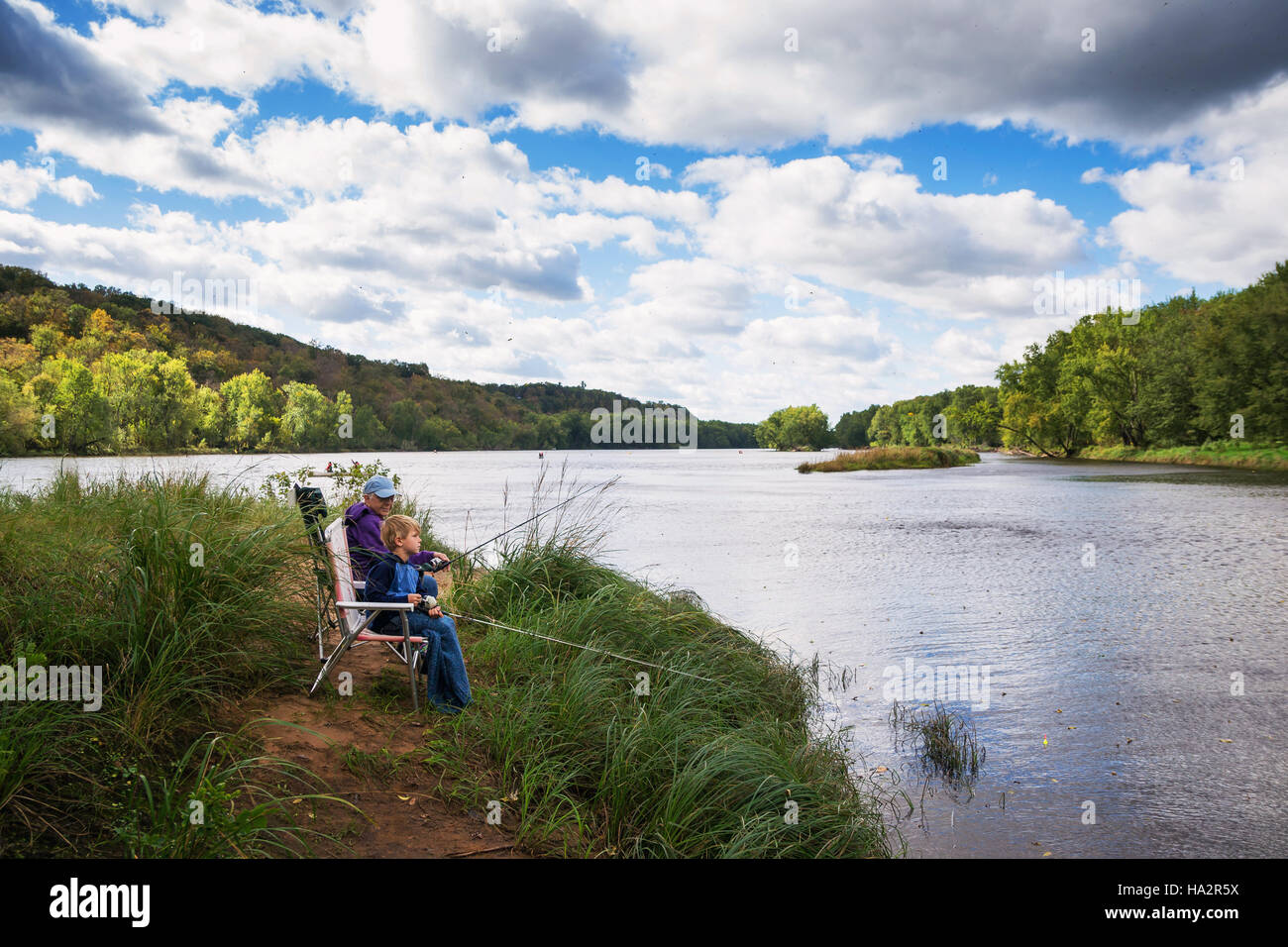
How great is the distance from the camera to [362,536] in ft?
19.1

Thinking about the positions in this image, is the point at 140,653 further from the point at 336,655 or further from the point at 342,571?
the point at 342,571

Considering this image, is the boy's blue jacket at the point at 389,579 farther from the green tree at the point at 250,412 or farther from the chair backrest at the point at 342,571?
the green tree at the point at 250,412

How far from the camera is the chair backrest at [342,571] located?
16.1 ft

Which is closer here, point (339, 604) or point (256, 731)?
point (256, 731)

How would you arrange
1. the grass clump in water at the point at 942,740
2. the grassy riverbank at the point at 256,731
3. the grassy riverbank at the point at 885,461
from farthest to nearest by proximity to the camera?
the grassy riverbank at the point at 885,461 → the grass clump in water at the point at 942,740 → the grassy riverbank at the point at 256,731

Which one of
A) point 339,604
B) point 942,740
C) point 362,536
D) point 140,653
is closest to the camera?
point 140,653

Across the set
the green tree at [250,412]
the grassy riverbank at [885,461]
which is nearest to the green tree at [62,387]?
the green tree at [250,412]

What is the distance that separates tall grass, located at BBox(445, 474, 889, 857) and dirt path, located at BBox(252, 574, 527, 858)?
24 cm

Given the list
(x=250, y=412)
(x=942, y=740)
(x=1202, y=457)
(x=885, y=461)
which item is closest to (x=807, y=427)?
(x=885, y=461)

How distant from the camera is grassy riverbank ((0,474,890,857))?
3.11 meters

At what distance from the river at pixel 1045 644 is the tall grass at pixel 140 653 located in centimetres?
147

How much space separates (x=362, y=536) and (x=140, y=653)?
7.02ft
